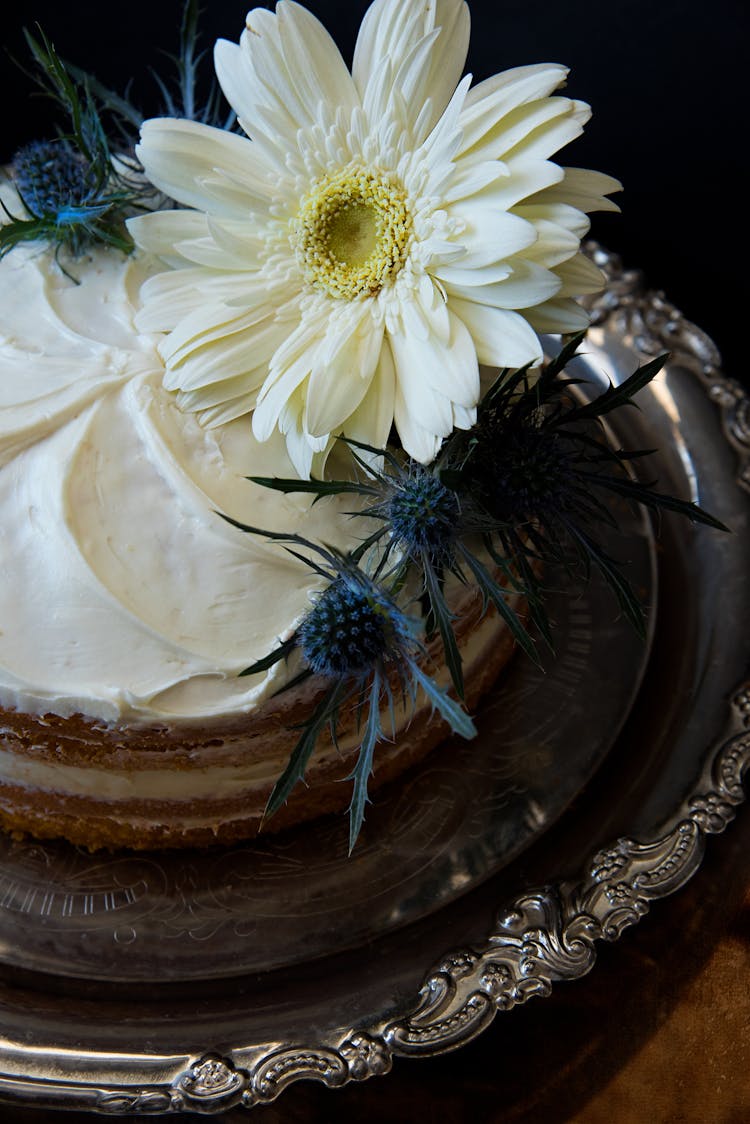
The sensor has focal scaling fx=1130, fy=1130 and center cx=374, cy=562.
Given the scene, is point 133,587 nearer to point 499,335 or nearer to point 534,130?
point 499,335

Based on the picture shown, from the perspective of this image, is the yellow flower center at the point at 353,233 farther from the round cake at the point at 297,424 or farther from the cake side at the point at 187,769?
the cake side at the point at 187,769

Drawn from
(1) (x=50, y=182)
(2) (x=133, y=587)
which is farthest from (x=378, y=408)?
(1) (x=50, y=182)

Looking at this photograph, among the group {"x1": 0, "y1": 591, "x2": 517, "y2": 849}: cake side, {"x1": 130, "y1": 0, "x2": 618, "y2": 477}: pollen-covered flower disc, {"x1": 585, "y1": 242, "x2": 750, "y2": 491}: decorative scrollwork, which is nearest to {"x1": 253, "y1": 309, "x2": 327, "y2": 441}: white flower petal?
{"x1": 130, "y1": 0, "x2": 618, "y2": 477}: pollen-covered flower disc

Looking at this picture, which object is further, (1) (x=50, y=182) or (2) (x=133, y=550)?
(1) (x=50, y=182)

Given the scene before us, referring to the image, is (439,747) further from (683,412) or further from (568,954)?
(683,412)

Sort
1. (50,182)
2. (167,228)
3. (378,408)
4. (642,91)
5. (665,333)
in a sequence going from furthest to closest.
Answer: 1. (642,91)
2. (665,333)
3. (50,182)
4. (167,228)
5. (378,408)

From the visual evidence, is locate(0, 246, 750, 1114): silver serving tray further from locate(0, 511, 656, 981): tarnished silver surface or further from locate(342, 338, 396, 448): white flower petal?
locate(342, 338, 396, 448): white flower petal

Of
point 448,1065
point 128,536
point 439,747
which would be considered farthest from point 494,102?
point 448,1065

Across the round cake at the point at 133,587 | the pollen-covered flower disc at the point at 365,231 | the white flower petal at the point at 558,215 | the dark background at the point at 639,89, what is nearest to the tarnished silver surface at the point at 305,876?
the round cake at the point at 133,587
